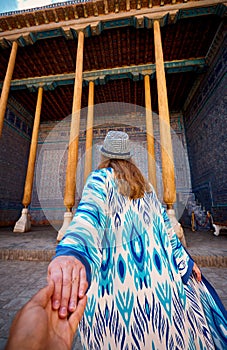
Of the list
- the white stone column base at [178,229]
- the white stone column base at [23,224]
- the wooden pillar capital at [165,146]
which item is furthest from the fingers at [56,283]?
the white stone column base at [23,224]

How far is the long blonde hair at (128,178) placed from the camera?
0.90 m

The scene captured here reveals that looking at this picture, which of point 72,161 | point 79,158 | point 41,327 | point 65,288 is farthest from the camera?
point 79,158

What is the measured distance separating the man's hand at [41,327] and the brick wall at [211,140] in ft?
21.8

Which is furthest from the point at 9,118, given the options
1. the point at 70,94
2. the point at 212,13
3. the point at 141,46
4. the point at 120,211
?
the point at 120,211

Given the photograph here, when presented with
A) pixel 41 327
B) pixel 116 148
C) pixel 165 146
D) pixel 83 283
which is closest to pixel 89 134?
pixel 165 146

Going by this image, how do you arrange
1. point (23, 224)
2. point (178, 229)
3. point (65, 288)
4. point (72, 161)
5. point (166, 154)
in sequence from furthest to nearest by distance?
point (23, 224)
point (72, 161)
point (166, 154)
point (178, 229)
point (65, 288)

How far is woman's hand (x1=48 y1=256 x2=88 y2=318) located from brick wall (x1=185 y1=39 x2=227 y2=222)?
6559 mm

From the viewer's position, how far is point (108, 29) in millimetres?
5660

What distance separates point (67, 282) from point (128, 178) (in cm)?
59

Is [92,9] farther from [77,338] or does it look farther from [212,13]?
[77,338]

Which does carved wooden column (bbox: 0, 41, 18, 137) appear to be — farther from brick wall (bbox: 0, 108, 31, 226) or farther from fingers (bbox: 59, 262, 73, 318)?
fingers (bbox: 59, 262, 73, 318)

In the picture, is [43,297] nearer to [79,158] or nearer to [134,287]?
[134,287]

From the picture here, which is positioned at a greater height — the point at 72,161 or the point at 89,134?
the point at 89,134

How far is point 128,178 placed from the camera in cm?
92
